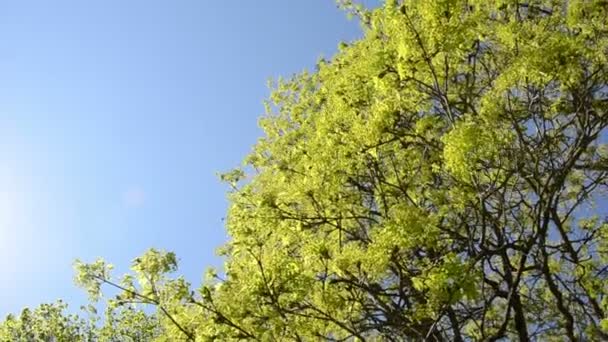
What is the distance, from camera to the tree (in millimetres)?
6191

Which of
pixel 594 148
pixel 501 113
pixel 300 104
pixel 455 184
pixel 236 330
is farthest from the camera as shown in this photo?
pixel 300 104

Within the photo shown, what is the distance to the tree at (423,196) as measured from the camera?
6.19 m

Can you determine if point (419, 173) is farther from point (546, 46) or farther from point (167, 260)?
point (167, 260)

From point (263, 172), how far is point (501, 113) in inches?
243

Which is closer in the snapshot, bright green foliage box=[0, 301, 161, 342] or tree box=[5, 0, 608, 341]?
tree box=[5, 0, 608, 341]

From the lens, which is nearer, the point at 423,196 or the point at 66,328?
the point at 423,196

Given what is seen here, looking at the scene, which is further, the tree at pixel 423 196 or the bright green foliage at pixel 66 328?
the bright green foliage at pixel 66 328

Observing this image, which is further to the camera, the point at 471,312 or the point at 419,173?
the point at 419,173

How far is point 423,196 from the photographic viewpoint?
29.2ft

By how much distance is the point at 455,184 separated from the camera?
26.9ft

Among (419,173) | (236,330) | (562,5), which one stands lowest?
(236,330)

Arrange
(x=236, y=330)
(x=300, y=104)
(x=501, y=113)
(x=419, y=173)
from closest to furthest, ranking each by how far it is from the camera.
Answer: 1. (x=236, y=330)
2. (x=501, y=113)
3. (x=419, y=173)
4. (x=300, y=104)

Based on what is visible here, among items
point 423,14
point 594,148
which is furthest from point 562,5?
point 423,14

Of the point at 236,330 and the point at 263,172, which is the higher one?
the point at 263,172
